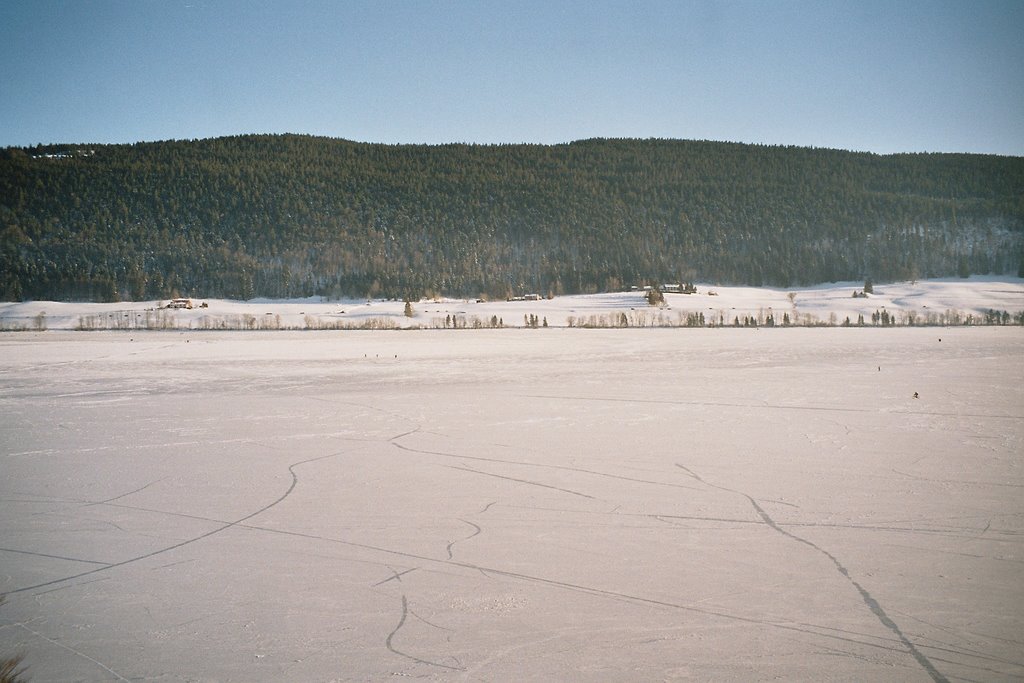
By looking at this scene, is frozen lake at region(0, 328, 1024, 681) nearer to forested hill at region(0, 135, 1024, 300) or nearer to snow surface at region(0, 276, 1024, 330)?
snow surface at region(0, 276, 1024, 330)

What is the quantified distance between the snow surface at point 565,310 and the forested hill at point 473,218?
1203 cm

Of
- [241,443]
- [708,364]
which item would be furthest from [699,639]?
[708,364]

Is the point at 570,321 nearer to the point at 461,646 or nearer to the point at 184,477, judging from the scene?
the point at 184,477

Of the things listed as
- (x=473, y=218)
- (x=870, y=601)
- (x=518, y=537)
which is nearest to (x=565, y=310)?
(x=518, y=537)

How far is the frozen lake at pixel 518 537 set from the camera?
3.21 meters

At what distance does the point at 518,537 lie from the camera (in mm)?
4574

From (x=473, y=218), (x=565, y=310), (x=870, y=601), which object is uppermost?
(x=473, y=218)

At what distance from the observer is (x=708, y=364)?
1451 centimetres

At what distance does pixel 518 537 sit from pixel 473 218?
59.9 m

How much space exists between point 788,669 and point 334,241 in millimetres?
55322

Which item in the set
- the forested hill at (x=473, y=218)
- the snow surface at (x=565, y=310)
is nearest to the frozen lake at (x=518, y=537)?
the snow surface at (x=565, y=310)

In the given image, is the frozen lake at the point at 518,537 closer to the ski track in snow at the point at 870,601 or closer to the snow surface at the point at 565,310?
the ski track in snow at the point at 870,601

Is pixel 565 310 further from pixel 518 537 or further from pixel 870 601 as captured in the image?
pixel 870 601

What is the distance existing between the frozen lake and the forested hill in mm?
37168
